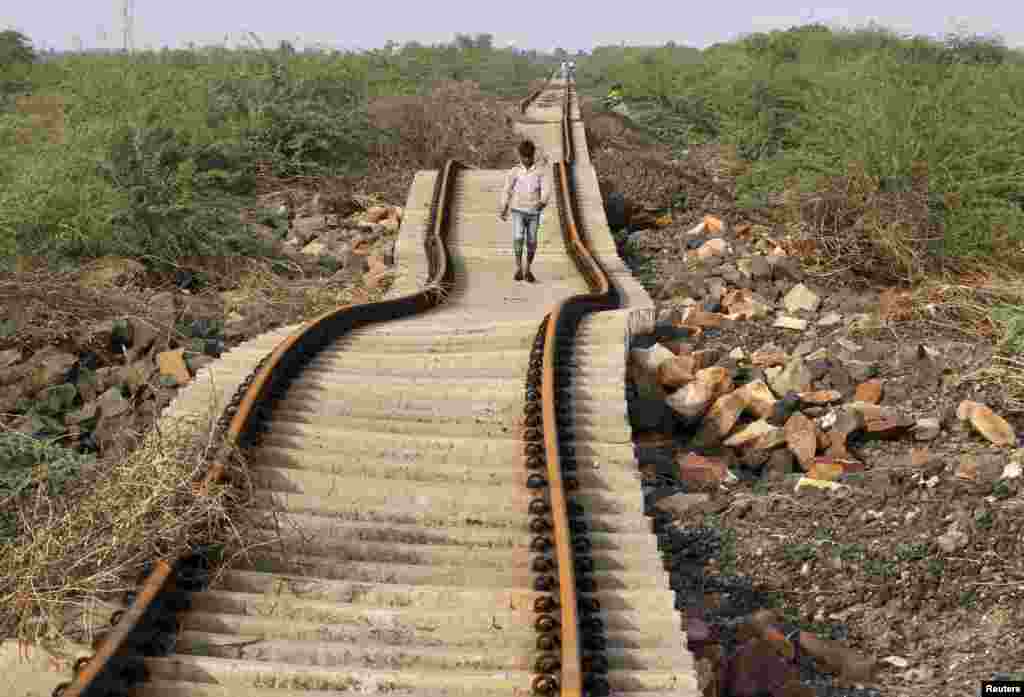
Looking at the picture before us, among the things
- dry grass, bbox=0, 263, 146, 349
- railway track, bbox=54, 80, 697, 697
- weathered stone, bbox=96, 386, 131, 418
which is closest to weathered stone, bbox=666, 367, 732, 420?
railway track, bbox=54, 80, 697, 697

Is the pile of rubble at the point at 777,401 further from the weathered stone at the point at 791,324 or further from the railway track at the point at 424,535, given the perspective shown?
the railway track at the point at 424,535

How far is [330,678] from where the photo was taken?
4.32 meters

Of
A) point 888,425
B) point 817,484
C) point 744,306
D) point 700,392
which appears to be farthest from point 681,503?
point 744,306

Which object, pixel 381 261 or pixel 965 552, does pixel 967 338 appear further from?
pixel 381 261

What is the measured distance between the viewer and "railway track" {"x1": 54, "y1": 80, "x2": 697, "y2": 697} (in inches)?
171

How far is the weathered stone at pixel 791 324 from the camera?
1102 centimetres

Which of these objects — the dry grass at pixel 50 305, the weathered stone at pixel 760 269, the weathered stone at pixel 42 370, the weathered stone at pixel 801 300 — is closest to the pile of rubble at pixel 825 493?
the weathered stone at pixel 801 300

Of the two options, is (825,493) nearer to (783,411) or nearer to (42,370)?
(783,411)

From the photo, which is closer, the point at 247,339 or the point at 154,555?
the point at 154,555

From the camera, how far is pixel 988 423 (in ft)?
25.0

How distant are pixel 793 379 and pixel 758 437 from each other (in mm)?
959

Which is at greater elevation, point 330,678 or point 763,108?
point 763,108

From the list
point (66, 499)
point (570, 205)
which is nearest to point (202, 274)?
point (570, 205)

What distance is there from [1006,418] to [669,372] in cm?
249
